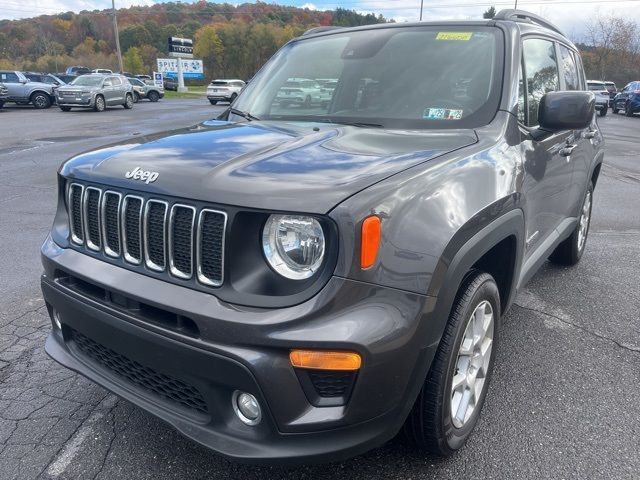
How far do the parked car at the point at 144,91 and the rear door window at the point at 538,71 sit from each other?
110ft

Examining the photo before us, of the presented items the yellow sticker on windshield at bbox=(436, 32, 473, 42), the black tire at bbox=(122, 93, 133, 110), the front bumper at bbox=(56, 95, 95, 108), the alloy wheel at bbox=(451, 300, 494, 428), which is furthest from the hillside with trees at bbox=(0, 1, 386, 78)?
the alloy wheel at bbox=(451, 300, 494, 428)

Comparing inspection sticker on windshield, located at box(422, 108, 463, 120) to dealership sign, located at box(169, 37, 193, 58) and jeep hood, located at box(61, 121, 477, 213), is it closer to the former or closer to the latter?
jeep hood, located at box(61, 121, 477, 213)

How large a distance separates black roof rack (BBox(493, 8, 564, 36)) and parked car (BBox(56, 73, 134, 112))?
23507 millimetres

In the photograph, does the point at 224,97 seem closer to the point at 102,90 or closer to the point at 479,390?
the point at 102,90

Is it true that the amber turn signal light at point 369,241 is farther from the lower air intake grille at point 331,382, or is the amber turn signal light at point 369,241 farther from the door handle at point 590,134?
the door handle at point 590,134

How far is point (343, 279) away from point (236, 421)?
667 millimetres

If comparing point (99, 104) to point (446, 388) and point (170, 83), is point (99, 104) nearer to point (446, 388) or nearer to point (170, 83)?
point (446, 388)

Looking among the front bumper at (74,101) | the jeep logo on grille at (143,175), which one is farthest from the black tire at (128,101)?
the jeep logo on grille at (143,175)

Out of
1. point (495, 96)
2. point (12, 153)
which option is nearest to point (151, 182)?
point (495, 96)

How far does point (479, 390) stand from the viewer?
255cm

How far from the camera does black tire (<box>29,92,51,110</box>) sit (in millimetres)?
25894

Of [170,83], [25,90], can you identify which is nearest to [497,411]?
[25,90]

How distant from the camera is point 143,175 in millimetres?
2102

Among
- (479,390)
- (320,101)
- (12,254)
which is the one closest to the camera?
(479,390)
